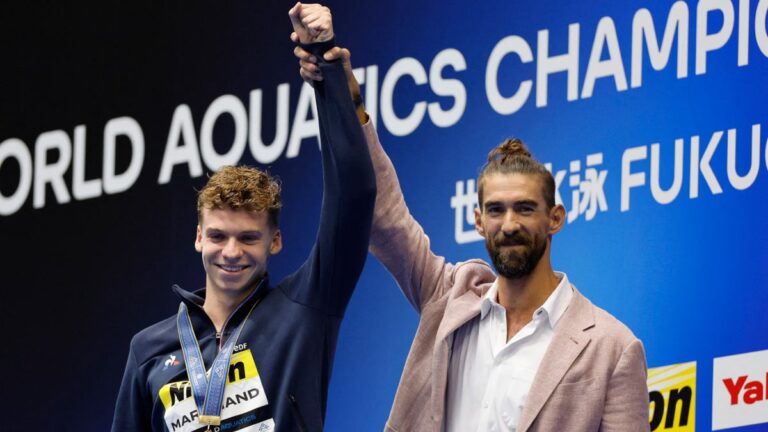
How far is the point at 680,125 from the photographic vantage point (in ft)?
15.8

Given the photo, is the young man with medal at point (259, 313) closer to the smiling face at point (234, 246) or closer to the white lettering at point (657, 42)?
the smiling face at point (234, 246)

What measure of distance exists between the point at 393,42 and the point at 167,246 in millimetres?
1220

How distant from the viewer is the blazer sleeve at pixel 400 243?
143 inches

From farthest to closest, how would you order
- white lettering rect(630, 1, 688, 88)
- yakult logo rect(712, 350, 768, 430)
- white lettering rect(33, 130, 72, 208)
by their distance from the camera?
white lettering rect(33, 130, 72, 208) < white lettering rect(630, 1, 688, 88) < yakult logo rect(712, 350, 768, 430)

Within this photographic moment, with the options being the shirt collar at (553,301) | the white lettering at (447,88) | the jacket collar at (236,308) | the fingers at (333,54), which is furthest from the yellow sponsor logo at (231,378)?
the white lettering at (447,88)

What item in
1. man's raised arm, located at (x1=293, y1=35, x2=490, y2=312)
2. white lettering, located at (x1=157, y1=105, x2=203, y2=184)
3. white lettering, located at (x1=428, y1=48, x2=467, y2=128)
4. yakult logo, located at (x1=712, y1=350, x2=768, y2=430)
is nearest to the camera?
man's raised arm, located at (x1=293, y1=35, x2=490, y2=312)

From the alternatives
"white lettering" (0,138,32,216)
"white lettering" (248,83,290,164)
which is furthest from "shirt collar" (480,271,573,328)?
"white lettering" (0,138,32,216)

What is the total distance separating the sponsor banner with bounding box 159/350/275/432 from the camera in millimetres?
3338

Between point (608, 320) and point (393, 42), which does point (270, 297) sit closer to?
point (608, 320)

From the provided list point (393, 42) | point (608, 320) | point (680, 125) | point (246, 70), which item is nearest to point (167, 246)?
point (246, 70)

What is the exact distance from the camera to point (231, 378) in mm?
3383

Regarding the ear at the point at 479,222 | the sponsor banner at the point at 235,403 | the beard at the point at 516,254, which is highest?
the ear at the point at 479,222

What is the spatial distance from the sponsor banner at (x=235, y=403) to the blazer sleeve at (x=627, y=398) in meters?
0.78

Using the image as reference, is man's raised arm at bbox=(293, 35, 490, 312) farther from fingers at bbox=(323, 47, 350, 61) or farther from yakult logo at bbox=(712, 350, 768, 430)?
yakult logo at bbox=(712, 350, 768, 430)
